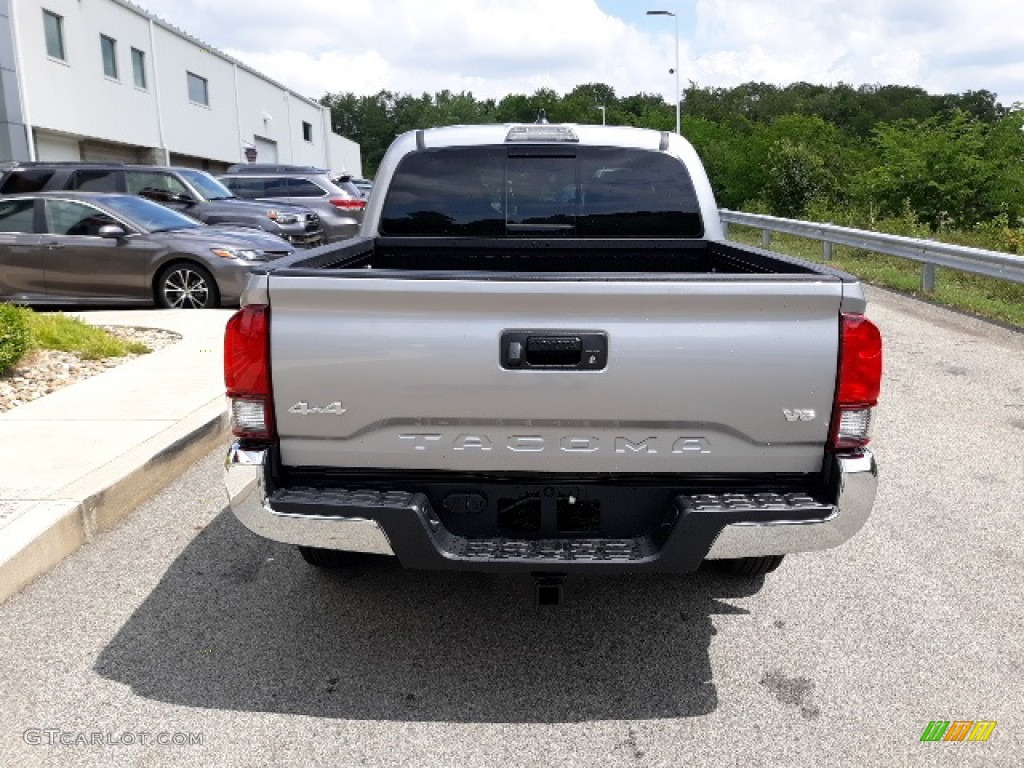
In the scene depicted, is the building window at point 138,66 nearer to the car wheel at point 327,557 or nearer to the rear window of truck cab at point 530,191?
the rear window of truck cab at point 530,191

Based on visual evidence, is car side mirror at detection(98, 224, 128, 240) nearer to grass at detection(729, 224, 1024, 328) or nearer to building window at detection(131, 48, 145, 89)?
grass at detection(729, 224, 1024, 328)

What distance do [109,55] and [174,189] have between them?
22.7 m

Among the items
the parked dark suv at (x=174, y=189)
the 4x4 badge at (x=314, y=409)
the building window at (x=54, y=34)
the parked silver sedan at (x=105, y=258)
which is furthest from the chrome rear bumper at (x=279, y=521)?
the building window at (x=54, y=34)

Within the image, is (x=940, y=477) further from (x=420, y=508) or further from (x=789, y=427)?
(x=420, y=508)

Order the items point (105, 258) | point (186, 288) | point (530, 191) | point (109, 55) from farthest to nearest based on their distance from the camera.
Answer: point (109, 55)
point (186, 288)
point (105, 258)
point (530, 191)

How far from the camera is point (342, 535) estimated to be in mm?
3078

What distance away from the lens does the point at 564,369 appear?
2992 mm

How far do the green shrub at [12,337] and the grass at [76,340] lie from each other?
46cm

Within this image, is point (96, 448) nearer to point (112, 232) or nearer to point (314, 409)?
point (314, 409)

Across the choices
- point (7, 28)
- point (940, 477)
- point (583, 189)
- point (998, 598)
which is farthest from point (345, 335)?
point (7, 28)

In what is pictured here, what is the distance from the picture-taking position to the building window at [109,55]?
110ft

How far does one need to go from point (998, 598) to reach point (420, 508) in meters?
2.64

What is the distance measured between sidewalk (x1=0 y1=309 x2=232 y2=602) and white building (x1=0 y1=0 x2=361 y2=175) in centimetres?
2329

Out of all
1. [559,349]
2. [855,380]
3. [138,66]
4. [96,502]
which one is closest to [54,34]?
[138,66]
